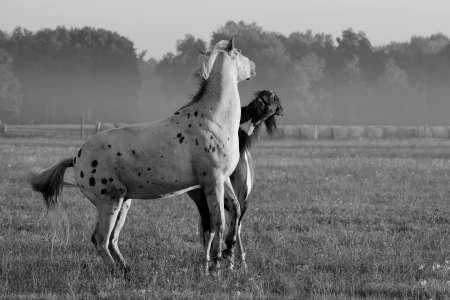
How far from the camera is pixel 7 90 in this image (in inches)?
2847

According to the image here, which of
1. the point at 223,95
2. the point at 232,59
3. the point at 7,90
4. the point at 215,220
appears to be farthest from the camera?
the point at 7,90

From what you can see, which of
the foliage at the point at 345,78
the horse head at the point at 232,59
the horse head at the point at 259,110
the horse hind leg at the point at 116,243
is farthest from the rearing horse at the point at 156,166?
the foliage at the point at 345,78

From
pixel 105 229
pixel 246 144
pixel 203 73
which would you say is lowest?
pixel 105 229

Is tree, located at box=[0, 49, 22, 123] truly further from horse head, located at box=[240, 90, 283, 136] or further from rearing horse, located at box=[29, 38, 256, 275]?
rearing horse, located at box=[29, 38, 256, 275]

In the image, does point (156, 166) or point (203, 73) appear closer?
point (156, 166)

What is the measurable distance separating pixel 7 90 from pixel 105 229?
68.7 m

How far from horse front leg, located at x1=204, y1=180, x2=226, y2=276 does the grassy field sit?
17cm

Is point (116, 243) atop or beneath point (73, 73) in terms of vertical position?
beneath

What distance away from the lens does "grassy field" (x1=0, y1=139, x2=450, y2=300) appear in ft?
23.9

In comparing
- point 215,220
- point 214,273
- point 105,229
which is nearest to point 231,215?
point 215,220

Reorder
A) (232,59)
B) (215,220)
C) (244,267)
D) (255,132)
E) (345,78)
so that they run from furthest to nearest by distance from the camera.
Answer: (345,78)
(255,132)
(232,59)
(244,267)
(215,220)

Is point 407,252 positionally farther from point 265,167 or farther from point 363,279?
point 265,167

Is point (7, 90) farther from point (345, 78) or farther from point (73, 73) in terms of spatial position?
point (345, 78)

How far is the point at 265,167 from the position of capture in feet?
74.2
